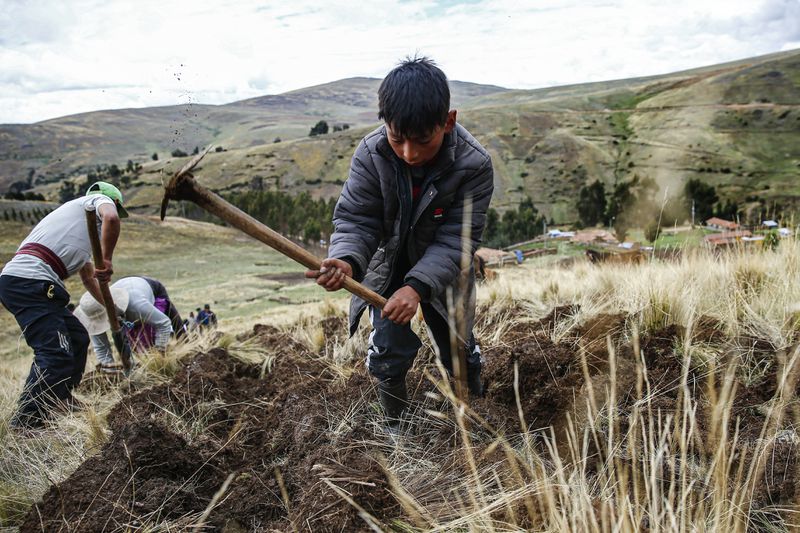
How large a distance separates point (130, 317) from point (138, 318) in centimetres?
14

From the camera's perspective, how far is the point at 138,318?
5.29 metres

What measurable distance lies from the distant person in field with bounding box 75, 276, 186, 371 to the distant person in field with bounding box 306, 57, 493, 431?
3.35m

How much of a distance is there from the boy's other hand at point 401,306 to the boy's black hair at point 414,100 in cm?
64

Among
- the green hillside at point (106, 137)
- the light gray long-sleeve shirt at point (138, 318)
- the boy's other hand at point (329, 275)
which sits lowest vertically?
the light gray long-sleeve shirt at point (138, 318)

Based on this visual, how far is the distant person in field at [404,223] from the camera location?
213 cm

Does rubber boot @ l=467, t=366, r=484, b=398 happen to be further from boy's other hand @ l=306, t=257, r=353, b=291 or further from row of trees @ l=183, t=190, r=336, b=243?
row of trees @ l=183, t=190, r=336, b=243

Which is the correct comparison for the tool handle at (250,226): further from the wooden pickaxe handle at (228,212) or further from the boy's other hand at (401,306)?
the boy's other hand at (401,306)

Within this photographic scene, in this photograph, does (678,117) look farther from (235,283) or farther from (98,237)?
(98,237)

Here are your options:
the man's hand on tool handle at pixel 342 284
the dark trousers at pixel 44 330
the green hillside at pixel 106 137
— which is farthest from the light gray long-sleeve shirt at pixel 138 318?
the green hillside at pixel 106 137

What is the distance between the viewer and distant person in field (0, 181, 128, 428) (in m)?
3.71

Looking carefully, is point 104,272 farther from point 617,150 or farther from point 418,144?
point 617,150

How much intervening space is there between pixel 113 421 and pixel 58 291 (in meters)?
1.49

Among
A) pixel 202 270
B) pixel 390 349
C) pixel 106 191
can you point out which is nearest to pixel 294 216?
pixel 202 270

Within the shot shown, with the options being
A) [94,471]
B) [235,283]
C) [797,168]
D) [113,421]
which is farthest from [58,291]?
[797,168]
